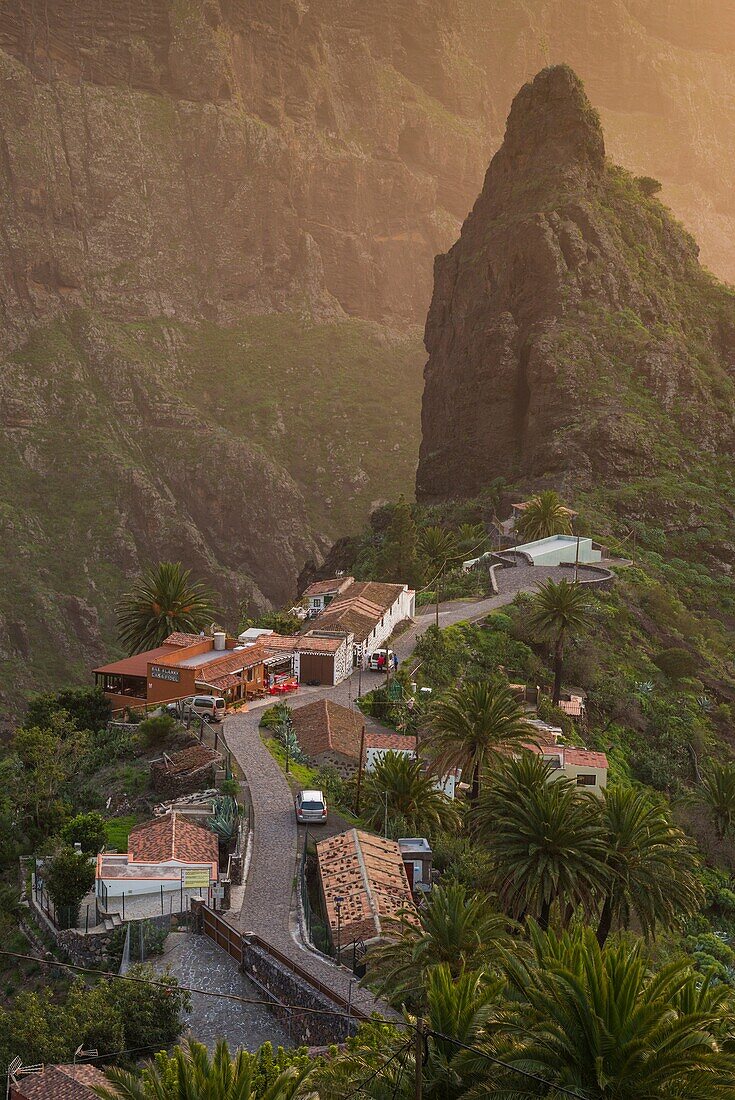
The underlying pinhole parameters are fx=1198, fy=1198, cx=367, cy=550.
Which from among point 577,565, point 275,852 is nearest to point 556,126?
point 577,565

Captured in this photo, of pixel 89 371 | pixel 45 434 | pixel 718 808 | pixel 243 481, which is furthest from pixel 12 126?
pixel 718 808

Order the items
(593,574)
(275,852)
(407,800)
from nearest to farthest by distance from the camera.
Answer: (275,852), (407,800), (593,574)

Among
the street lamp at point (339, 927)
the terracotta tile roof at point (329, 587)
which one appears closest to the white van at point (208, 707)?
the street lamp at point (339, 927)

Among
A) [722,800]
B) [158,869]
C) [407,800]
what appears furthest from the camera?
[722,800]

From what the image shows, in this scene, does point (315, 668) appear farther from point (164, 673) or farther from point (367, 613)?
point (164, 673)

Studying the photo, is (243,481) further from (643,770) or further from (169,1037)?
(169,1037)

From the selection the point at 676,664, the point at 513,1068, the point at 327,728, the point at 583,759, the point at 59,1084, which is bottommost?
the point at 676,664
